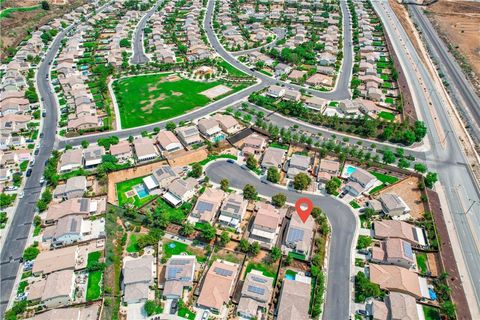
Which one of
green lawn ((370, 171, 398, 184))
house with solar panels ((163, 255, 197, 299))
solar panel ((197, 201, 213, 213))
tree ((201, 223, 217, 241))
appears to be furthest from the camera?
green lawn ((370, 171, 398, 184))

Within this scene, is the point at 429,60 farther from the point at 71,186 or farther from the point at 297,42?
the point at 71,186

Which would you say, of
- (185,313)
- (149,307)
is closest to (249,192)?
(185,313)

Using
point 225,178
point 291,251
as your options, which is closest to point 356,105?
point 225,178

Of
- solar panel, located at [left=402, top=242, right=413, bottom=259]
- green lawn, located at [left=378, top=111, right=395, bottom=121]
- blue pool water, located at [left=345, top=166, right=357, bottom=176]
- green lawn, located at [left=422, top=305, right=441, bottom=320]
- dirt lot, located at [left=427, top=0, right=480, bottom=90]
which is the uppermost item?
dirt lot, located at [left=427, top=0, right=480, bottom=90]

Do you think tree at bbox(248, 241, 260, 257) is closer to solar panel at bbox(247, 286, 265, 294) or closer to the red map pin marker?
solar panel at bbox(247, 286, 265, 294)

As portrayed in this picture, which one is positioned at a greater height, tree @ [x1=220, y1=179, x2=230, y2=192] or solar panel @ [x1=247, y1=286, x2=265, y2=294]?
tree @ [x1=220, y1=179, x2=230, y2=192]

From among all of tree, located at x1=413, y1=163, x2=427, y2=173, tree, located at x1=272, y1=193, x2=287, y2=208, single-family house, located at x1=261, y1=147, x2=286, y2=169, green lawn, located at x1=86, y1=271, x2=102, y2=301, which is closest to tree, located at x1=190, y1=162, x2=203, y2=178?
single-family house, located at x1=261, y1=147, x2=286, y2=169
